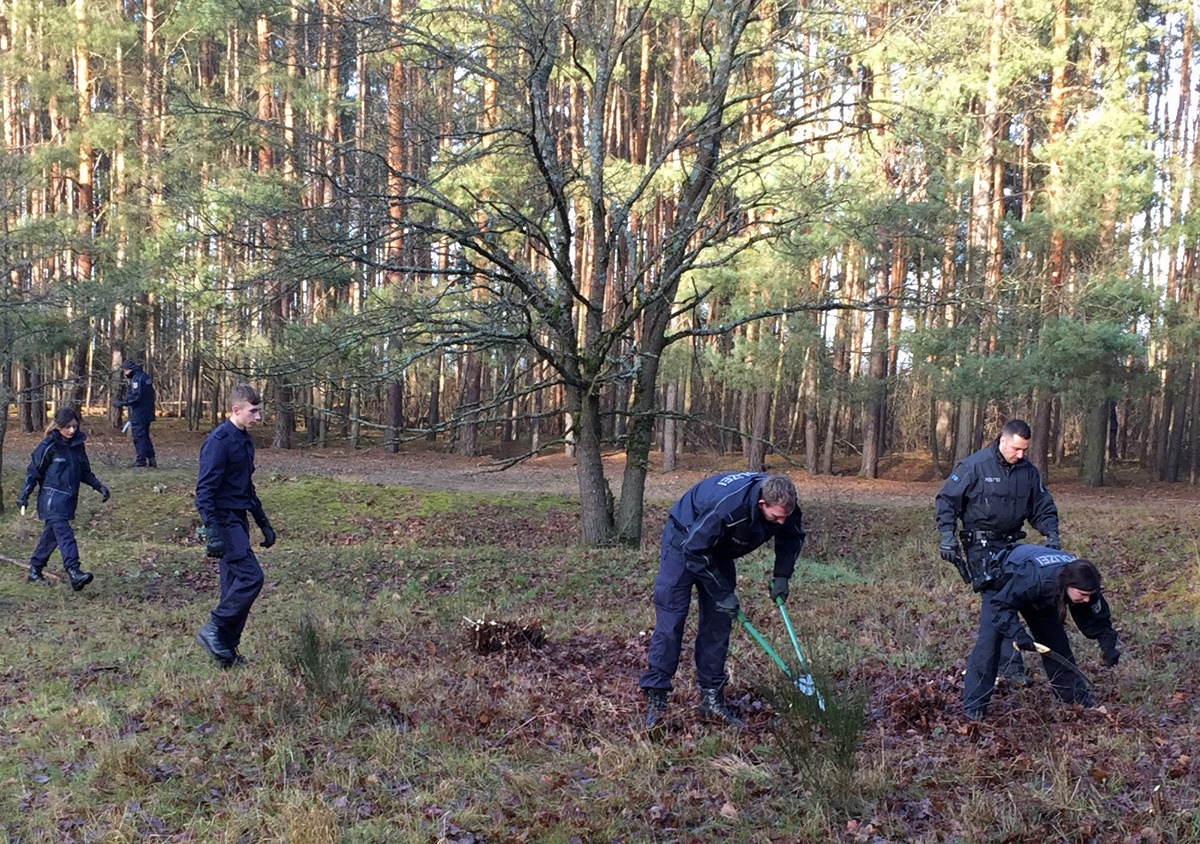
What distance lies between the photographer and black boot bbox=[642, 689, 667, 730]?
18.6ft

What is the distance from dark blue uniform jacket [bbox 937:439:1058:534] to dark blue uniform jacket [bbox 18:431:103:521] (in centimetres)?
876

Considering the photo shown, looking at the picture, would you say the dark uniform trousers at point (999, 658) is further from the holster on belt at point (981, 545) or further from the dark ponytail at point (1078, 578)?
the holster on belt at point (981, 545)

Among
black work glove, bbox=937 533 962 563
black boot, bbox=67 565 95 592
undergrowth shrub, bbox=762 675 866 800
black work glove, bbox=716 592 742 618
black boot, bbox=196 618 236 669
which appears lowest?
black boot, bbox=67 565 95 592

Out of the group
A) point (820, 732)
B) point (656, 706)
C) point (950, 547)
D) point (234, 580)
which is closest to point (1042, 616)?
point (950, 547)

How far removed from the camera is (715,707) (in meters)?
5.78

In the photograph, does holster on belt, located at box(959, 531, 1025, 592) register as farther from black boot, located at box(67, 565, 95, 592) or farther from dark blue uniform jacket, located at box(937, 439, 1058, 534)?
black boot, located at box(67, 565, 95, 592)

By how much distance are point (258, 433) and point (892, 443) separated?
21367 mm

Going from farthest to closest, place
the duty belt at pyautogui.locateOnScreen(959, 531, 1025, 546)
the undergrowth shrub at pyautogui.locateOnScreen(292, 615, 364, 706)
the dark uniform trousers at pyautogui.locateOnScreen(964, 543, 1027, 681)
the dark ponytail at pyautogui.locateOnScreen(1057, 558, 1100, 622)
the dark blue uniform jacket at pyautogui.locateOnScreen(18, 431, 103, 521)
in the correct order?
1. the dark blue uniform jacket at pyautogui.locateOnScreen(18, 431, 103, 521)
2. the duty belt at pyautogui.locateOnScreen(959, 531, 1025, 546)
3. the dark uniform trousers at pyautogui.locateOnScreen(964, 543, 1027, 681)
4. the undergrowth shrub at pyautogui.locateOnScreen(292, 615, 364, 706)
5. the dark ponytail at pyautogui.locateOnScreen(1057, 558, 1100, 622)

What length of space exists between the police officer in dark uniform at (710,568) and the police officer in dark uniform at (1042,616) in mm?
1218

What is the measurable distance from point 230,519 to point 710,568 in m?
3.74

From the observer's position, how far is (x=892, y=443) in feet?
109

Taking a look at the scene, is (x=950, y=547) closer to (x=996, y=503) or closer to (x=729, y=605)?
(x=996, y=503)

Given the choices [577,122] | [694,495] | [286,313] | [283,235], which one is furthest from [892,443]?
[694,495]

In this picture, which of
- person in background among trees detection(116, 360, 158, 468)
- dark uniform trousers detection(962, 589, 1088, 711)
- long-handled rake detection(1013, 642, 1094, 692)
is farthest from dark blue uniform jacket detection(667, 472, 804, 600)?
person in background among trees detection(116, 360, 158, 468)
